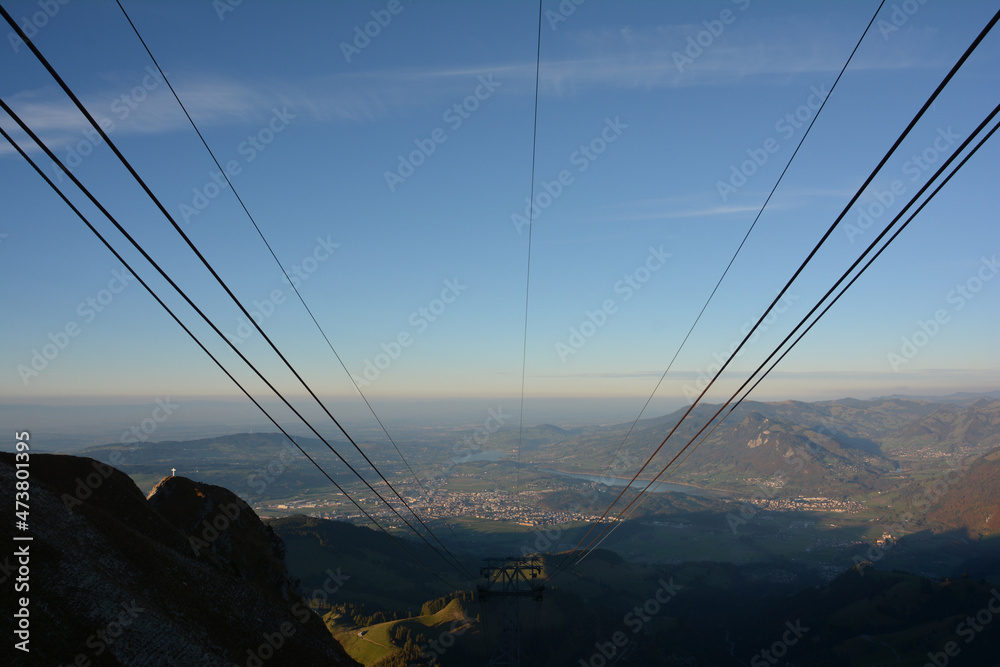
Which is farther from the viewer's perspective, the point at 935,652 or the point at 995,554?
the point at 995,554

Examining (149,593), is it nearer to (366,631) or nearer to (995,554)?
(366,631)

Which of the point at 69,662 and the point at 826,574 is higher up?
the point at 69,662

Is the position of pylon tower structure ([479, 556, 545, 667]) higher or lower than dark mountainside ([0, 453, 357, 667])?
lower

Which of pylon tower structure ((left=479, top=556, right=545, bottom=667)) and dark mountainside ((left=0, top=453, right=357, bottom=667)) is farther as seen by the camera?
pylon tower structure ((left=479, top=556, right=545, bottom=667))

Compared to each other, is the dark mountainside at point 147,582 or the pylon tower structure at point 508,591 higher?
the dark mountainside at point 147,582

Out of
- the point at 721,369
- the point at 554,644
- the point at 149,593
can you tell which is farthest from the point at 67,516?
the point at 554,644

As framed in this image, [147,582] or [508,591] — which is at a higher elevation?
[147,582]

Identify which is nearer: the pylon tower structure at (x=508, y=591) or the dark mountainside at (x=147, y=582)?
the dark mountainside at (x=147, y=582)

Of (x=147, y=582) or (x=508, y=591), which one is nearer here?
(x=147, y=582)
